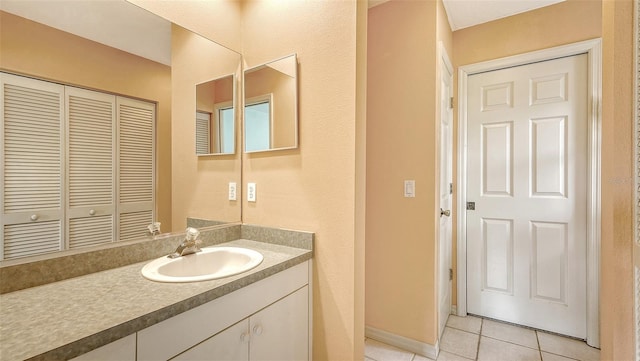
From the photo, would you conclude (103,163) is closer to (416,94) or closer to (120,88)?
(120,88)

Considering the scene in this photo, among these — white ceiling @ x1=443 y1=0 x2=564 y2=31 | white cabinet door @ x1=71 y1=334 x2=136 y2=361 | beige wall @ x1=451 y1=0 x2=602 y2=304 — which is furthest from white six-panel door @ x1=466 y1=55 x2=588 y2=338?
white cabinet door @ x1=71 y1=334 x2=136 y2=361

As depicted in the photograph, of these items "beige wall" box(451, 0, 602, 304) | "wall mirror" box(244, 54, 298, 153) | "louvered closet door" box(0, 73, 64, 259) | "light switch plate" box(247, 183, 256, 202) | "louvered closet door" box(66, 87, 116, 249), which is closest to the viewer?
"louvered closet door" box(0, 73, 64, 259)

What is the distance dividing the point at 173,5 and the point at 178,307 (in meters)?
1.44

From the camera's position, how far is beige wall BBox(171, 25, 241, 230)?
4.63 feet

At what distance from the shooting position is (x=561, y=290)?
210 centimetres

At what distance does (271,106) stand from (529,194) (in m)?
2.11

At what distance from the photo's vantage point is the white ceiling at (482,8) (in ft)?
6.76

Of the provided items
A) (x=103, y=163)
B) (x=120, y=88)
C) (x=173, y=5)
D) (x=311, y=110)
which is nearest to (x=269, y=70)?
(x=311, y=110)

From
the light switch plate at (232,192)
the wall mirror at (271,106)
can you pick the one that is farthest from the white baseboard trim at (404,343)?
the wall mirror at (271,106)

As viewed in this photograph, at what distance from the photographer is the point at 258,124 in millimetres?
1624

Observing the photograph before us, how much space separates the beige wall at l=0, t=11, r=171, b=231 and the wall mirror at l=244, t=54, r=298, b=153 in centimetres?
44

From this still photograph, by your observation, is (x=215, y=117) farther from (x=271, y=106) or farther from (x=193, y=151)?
(x=271, y=106)

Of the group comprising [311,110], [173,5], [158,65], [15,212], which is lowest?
[15,212]

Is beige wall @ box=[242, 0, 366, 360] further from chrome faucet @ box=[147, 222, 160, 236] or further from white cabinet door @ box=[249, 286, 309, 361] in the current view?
chrome faucet @ box=[147, 222, 160, 236]
